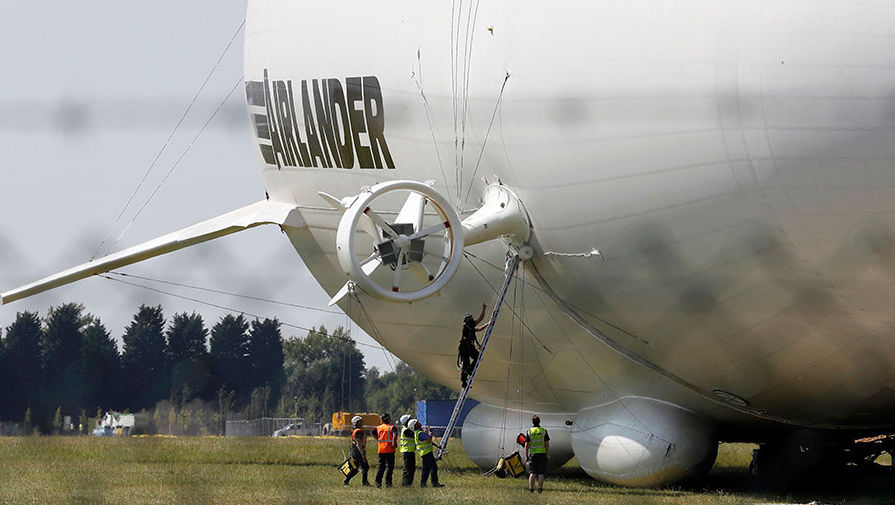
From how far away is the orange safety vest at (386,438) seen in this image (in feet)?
58.8

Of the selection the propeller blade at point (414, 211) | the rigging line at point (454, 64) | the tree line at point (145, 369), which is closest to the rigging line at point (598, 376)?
the propeller blade at point (414, 211)

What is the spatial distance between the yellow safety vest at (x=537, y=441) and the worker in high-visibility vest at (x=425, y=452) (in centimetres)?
143

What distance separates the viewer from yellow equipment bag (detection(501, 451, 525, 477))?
751 inches

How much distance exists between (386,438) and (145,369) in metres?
12.6

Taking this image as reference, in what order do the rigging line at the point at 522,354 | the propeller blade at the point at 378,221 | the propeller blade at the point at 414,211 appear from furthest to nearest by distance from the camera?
1. the rigging line at the point at 522,354
2. the propeller blade at the point at 414,211
3. the propeller blade at the point at 378,221

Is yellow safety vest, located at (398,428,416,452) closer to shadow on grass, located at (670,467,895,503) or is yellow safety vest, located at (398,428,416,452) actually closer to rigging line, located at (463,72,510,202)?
shadow on grass, located at (670,467,895,503)

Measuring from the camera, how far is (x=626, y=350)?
15375 millimetres

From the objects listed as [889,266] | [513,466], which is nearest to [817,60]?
[889,266]

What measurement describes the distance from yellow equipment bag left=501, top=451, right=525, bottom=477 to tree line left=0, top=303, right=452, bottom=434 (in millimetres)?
12788

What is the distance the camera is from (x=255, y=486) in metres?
15.4

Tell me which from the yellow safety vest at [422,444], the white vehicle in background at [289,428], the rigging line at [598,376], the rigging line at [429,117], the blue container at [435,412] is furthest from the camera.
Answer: the blue container at [435,412]

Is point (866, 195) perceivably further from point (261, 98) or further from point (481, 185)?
point (261, 98)

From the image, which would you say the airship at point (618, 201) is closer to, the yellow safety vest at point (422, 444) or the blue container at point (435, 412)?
the yellow safety vest at point (422, 444)

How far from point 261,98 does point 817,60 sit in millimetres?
Result: 9912
